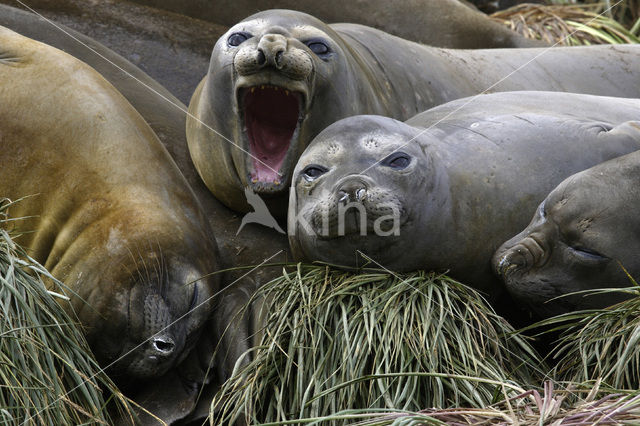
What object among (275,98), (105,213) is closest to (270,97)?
(275,98)

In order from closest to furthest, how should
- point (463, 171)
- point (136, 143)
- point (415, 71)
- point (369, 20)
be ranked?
point (463, 171), point (136, 143), point (415, 71), point (369, 20)

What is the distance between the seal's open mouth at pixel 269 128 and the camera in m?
3.89

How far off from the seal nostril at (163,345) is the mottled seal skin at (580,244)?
121 centimetres

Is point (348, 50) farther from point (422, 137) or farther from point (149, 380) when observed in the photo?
point (149, 380)

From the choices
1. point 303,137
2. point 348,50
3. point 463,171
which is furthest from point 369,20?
point 463,171

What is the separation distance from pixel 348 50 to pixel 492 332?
168 cm

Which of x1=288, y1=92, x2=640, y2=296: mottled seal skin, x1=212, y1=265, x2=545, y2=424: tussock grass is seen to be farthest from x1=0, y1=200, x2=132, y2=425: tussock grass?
x1=288, y1=92, x2=640, y2=296: mottled seal skin

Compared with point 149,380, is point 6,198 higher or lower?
higher

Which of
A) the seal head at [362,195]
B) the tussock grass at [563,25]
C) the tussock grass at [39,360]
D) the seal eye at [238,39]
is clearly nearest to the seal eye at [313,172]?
the seal head at [362,195]

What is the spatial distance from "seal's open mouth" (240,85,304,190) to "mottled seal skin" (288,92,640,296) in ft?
1.39

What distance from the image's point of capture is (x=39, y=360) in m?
2.92

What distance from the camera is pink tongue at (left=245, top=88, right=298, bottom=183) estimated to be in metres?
3.93

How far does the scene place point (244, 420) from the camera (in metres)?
3.06

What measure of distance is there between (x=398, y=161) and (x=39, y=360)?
136 cm
